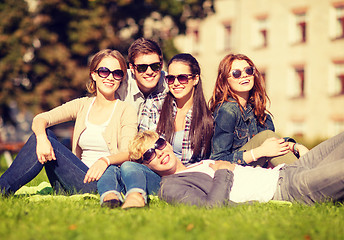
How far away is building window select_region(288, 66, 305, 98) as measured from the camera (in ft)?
94.8

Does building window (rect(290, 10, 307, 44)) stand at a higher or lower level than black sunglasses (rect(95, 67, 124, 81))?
higher

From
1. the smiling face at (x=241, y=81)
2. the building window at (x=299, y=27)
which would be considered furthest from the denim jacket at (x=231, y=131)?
the building window at (x=299, y=27)

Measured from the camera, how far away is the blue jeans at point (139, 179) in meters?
4.84

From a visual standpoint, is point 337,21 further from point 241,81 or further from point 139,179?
point 139,179

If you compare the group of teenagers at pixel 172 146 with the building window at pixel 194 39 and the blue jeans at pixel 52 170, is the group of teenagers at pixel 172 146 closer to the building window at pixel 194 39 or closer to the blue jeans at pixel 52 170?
the blue jeans at pixel 52 170

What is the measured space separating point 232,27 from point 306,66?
579 centimetres

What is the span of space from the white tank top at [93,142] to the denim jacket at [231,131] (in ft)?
4.07

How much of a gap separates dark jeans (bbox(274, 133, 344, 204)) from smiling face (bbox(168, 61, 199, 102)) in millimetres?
1446

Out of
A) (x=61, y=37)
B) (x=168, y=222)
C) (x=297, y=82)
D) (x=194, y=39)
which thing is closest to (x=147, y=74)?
(x=168, y=222)

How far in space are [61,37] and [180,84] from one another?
55.9ft

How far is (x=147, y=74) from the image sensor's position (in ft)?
20.6

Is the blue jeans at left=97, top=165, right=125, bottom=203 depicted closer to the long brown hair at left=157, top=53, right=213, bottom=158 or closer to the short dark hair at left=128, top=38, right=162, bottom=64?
the long brown hair at left=157, top=53, right=213, bottom=158

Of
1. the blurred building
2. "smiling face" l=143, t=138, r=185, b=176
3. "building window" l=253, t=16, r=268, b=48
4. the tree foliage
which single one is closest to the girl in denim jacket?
"smiling face" l=143, t=138, r=185, b=176

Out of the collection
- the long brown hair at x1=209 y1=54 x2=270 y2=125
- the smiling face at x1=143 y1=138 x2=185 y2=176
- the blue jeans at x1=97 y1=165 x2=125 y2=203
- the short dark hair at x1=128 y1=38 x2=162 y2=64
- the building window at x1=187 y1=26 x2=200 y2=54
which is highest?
the building window at x1=187 y1=26 x2=200 y2=54
